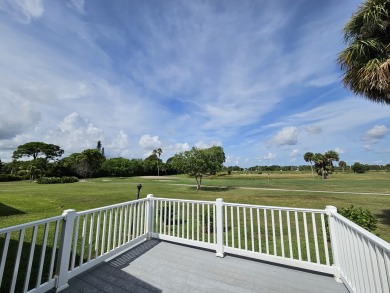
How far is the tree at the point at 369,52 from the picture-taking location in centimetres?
491

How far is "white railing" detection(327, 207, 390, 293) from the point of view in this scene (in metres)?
1.52

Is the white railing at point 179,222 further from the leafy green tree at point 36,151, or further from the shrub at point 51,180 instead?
the leafy green tree at point 36,151

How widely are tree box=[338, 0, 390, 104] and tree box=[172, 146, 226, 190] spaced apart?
48.6 feet

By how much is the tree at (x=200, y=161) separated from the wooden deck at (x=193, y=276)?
16279 mm

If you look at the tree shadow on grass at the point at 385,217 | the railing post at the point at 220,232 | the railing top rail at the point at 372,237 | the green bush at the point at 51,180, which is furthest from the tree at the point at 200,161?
the green bush at the point at 51,180

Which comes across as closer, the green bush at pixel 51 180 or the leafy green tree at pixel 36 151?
the green bush at pixel 51 180

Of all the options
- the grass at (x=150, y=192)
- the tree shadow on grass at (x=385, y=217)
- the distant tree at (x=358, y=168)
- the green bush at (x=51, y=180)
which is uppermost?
the distant tree at (x=358, y=168)

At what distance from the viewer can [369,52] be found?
5.33 meters

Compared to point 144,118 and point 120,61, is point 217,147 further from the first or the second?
point 120,61

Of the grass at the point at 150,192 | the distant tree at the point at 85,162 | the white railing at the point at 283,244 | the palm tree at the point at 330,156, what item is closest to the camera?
the white railing at the point at 283,244

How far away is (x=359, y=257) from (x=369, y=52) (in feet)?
18.9

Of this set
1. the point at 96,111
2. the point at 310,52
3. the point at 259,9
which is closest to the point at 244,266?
the point at 259,9

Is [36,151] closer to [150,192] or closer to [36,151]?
[36,151]

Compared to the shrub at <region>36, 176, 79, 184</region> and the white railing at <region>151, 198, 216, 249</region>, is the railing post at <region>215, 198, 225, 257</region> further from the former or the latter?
the shrub at <region>36, 176, 79, 184</region>
